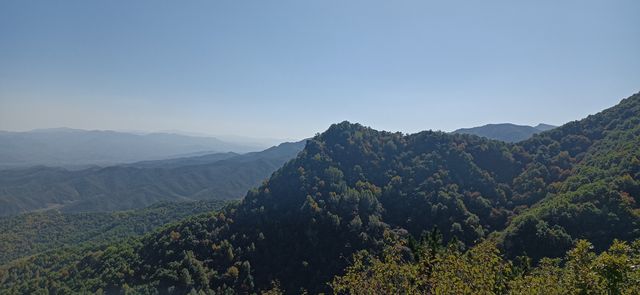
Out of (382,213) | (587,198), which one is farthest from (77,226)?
(587,198)

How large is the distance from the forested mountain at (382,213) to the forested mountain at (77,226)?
5124cm

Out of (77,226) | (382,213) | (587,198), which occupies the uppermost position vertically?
(587,198)

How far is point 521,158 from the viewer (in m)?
83.4

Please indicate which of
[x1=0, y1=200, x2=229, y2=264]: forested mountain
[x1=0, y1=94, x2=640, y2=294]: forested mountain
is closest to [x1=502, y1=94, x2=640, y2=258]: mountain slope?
[x1=0, y1=94, x2=640, y2=294]: forested mountain

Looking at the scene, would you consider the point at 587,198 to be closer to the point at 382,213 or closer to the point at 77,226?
the point at 382,213

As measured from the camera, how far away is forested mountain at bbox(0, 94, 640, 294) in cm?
5247

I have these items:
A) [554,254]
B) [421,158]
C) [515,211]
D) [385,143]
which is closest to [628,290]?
[554,254]

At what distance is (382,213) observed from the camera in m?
69.9

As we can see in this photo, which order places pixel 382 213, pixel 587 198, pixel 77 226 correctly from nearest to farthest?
pixel 587 198 < pixel 382 213 < pixel 77 226

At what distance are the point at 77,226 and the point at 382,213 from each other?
144 metres

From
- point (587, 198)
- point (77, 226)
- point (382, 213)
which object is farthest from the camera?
point (77, 226)

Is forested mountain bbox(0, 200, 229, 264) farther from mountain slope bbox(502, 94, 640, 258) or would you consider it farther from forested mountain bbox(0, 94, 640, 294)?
mountain slope bbox(502, 94, 640, 258)

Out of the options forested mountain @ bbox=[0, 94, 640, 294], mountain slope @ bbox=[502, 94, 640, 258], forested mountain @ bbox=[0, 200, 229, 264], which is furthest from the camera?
forested mountain @ bbox=[0, 200, 229, 264]

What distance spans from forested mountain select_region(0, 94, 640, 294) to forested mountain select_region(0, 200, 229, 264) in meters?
51.2
